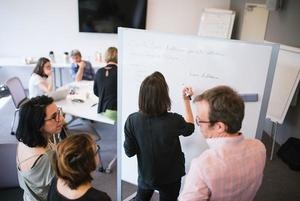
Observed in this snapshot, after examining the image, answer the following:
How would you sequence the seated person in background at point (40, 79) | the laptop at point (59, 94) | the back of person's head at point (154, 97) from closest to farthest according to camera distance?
the back of person's head at point (154, 97) < the laptop at point (59, 94) < the seated person in background at point (40, 79)

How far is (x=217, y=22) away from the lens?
5.21 m

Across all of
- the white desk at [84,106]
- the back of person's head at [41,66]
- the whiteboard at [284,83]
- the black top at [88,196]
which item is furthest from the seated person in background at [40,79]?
the whiteboard at [284,83]

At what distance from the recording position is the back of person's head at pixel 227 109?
1.12 meters

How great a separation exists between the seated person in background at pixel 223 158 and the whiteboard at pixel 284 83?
7.54 ft

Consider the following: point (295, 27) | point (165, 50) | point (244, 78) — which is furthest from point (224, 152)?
point (295, 27)

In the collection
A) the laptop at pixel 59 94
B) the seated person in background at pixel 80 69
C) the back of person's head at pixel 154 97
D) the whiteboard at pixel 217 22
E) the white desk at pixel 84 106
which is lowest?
the white desk at pixel 84 106

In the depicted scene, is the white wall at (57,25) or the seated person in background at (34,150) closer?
the seated person in background at (34,150)

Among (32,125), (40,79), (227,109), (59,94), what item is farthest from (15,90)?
(227,109)

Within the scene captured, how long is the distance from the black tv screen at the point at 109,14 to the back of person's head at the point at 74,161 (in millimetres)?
4397

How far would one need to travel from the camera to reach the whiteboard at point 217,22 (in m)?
5.15

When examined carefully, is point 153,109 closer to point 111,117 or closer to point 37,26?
point 111,117

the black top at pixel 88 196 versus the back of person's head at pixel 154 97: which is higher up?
the back of person's head at pixel 154 97

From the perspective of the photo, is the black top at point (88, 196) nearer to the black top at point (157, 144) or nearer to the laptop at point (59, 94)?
the black top at point (157, 144)

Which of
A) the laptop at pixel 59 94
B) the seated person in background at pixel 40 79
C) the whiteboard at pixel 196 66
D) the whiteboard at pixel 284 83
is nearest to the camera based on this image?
the whiteboard at pixel 196 66
